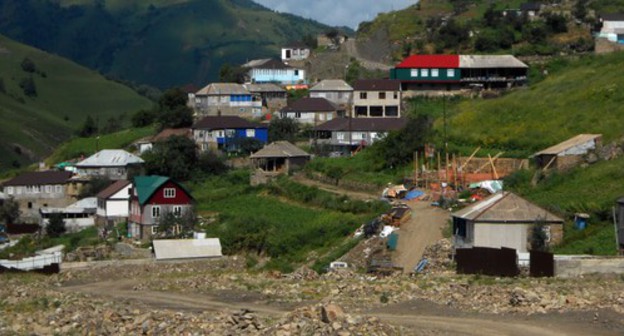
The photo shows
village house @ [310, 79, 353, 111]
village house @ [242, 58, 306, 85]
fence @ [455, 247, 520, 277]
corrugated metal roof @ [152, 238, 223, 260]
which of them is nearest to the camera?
fence @ [455, 247, 520, 277]

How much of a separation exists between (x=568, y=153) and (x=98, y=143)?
44811 mm

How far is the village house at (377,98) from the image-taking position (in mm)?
80375

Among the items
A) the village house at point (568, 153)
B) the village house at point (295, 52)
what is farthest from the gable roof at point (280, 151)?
the village house at point (295, 52)

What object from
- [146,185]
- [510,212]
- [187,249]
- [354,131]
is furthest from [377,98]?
[510,212]

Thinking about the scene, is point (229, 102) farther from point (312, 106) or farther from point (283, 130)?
point (283, 130)

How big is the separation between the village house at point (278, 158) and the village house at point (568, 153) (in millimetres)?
18240

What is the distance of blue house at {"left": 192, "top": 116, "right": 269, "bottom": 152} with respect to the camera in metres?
78.9

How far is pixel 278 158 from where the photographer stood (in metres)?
71.3

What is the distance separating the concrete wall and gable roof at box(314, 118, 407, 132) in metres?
34.1

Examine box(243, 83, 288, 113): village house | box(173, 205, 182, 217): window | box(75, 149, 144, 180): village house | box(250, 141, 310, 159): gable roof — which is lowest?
box(173, 205, 182, 217): window

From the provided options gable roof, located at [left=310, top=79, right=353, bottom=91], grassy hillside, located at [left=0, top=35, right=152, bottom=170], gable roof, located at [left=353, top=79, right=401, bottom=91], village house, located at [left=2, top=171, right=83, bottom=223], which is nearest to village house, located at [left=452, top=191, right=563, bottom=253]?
gable roof, located at [left=353, top=79, right=401, bottom=91]

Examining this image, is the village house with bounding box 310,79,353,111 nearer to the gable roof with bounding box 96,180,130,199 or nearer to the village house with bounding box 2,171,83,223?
the village house with bounding box 2,171,83,223

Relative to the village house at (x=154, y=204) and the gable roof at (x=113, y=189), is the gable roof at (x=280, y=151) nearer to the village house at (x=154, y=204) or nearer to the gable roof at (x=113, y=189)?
the gable roof at (x=113, y=189)

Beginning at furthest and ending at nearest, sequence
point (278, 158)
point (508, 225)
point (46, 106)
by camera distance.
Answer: point (46, 106)
point (278, 158)
point (508, 225)
